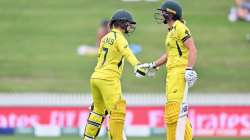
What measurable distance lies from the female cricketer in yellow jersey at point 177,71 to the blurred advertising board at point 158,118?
16.3 feet

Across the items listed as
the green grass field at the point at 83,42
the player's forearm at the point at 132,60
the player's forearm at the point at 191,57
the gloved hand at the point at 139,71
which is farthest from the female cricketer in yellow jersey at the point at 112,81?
the green grass field at the point at 83,42

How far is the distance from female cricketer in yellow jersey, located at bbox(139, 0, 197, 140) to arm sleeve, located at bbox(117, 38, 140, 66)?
123mm

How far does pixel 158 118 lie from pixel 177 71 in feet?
16.7

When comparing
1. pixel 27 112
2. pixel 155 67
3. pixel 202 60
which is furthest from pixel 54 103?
pixel 202 60

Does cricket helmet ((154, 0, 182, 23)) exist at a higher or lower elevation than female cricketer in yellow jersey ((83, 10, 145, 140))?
higher

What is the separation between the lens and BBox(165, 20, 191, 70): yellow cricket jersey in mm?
9789

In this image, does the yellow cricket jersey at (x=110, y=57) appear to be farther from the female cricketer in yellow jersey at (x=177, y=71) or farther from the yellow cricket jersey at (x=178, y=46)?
the yellow cricket jersey at (x=178, y=46)

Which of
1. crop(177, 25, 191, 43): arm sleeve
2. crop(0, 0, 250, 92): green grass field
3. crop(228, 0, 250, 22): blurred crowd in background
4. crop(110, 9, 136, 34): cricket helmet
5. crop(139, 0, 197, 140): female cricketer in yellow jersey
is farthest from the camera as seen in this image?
crop(228, 0, 250, 22): blurred crowd in background

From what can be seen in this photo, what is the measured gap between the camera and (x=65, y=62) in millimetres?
23141

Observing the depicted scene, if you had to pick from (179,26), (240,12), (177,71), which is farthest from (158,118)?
(240,12)

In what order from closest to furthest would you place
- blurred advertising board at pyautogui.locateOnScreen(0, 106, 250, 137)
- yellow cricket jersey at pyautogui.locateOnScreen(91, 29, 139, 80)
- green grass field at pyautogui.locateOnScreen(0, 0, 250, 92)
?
yellow cricket jersey at pyautogui.locateOnScreen(91, 29, 139, 80) → blurred advertising board at pyautogui.locateOnScreen(0, 106, 250, 137) → green grass field at pyautogui.locateOnScreen(0, 0, 250, 92)

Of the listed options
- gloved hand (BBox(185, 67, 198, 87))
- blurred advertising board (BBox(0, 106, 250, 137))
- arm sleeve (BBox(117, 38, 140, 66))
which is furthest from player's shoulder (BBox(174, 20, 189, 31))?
blurred advertising board (BBox(0, 106, 250, 137))

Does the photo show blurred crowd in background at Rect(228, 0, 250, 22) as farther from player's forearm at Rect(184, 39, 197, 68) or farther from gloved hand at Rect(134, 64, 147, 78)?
gloved hand at Rect(134, 64, 147, 78)

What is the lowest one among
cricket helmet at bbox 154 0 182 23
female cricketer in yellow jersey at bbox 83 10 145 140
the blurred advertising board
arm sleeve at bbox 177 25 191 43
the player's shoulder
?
the blurred advertising board
